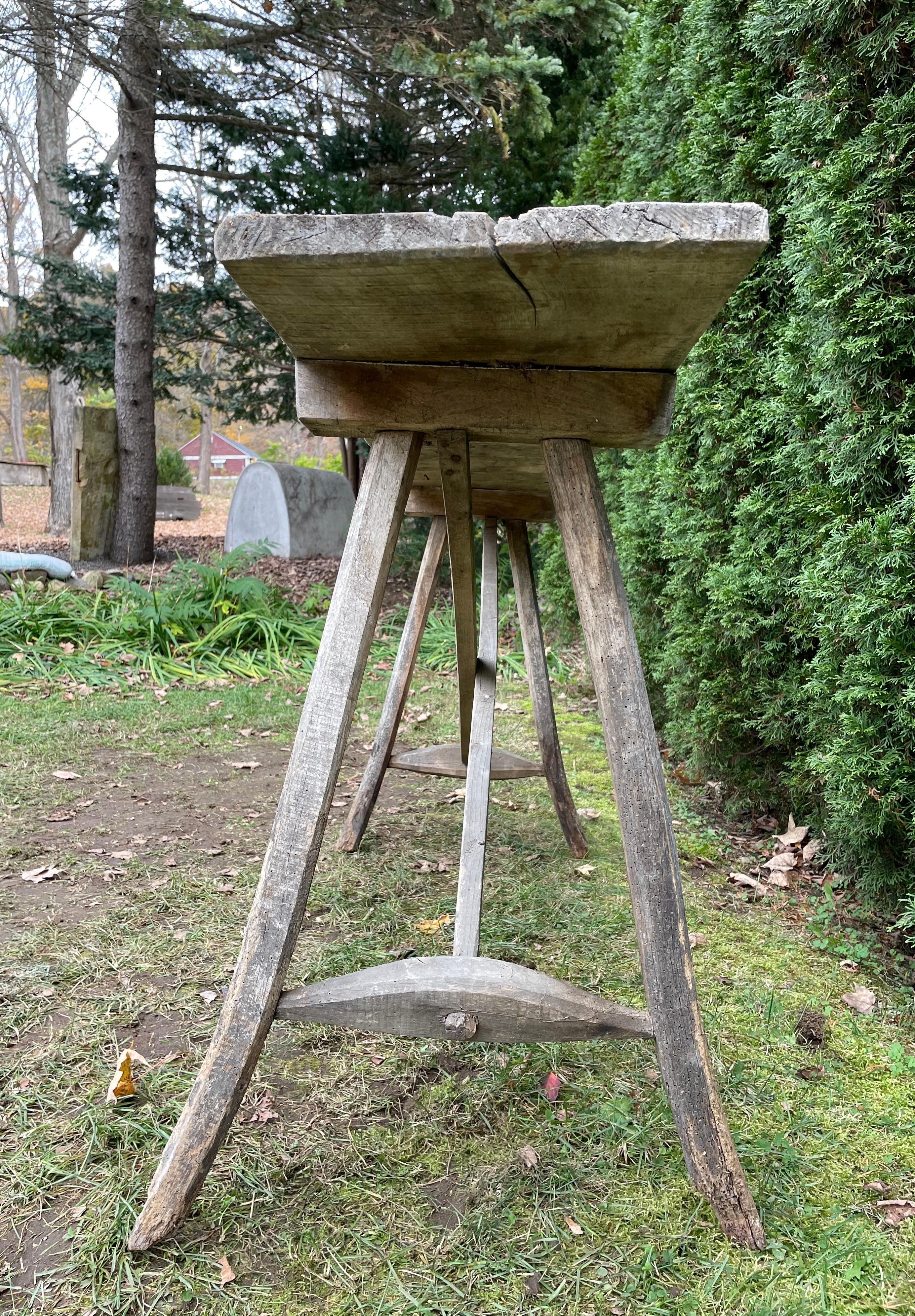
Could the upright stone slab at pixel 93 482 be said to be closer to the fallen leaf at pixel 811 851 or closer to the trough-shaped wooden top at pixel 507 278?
the fallen leaf at pixel 811 851

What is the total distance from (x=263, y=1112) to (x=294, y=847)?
608mm

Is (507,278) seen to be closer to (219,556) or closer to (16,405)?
(219,556)

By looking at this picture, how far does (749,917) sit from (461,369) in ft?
6.41

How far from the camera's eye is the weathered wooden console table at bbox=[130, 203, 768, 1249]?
121 centimetres

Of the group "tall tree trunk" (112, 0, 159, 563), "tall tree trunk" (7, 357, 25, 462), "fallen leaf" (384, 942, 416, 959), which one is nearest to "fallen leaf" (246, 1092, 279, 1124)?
"fallen leaf" (384, 942, 416, 959)

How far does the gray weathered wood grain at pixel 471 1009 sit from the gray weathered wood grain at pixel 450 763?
1.36 meters

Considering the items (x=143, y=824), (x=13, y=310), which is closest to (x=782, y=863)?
(x=143, y=824)

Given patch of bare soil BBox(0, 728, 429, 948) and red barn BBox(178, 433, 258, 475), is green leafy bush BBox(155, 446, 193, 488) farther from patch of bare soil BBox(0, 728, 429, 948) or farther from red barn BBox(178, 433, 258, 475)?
red barn BBox(178, 433, 258, 475)

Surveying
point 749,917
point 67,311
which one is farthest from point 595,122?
point 749,917

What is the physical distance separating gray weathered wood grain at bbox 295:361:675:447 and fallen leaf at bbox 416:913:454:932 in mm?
1461

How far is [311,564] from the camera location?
8586mm

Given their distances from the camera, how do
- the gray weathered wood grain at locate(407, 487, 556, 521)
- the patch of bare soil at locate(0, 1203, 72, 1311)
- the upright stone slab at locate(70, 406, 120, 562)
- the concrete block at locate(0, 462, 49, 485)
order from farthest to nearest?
the concrete block at locate(0, 462, 49, 485) → the upright stone slab at locate(70, 406, 120, 562) → the gray weathered wood grain at locate(407, 487, 556, 521) → the patch of bare soil at locate(0, 1203, 72, 1311)

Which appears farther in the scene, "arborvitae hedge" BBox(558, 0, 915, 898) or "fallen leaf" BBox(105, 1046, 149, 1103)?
"arborvitae hedge" BBox(558, 0, 915, 898)

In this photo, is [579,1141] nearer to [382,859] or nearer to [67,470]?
[382,859]
